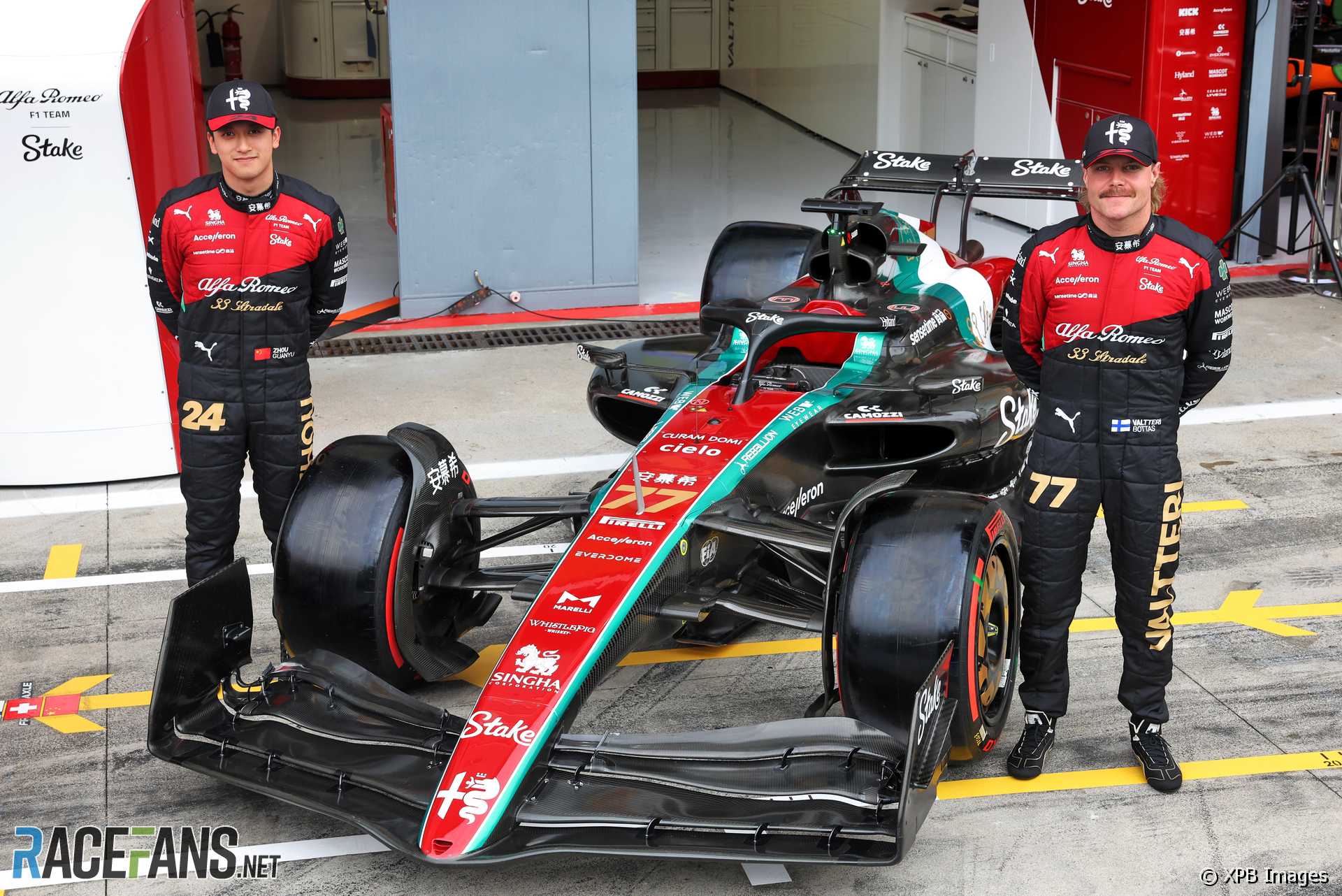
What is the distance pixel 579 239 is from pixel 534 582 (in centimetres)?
557

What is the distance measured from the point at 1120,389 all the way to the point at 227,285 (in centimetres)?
300

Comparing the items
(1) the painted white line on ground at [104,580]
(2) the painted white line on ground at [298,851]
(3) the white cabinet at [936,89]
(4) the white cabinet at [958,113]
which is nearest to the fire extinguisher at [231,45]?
(3) the white cabinet at [936,89]

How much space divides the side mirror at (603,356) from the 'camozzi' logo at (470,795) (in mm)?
2325

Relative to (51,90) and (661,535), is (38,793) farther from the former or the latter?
(51,90)

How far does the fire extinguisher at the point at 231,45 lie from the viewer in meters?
19.9

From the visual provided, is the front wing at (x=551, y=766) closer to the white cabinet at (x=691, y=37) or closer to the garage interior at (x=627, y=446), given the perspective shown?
the garage interior at (x=627, y=446)

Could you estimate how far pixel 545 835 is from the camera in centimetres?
400

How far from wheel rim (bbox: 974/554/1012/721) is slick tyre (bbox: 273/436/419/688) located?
1.90 metres

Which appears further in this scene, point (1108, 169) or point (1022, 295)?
point (1022, 295)

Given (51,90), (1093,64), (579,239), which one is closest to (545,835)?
(51,90)

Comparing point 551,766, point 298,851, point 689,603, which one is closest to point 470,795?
point 551,766

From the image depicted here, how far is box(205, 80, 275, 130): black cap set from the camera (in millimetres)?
5129

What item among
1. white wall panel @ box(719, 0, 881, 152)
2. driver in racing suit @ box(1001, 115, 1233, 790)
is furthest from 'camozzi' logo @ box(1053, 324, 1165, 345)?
white wall panel @ box(719, 0, 881, 152)

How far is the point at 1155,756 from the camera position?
488cm
